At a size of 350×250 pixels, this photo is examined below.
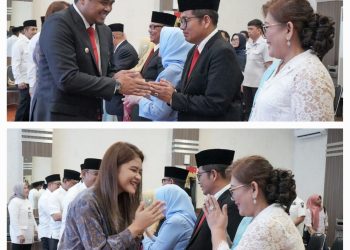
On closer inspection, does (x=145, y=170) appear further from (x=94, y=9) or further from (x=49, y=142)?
(x=94, y=9)

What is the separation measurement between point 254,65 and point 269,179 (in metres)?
3.31

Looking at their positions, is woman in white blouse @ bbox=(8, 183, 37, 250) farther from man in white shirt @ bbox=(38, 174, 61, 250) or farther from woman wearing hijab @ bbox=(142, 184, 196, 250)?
woman wearing hijab @ bbox=(142, 184, 196, 250)

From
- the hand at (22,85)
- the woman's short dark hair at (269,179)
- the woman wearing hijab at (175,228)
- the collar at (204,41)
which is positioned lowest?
the woman wearing hijab at (175,228)

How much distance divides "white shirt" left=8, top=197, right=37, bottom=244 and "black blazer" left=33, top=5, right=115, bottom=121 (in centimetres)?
356

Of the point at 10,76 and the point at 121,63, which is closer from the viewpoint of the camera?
the point at 121,63

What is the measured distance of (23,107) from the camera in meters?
4.48

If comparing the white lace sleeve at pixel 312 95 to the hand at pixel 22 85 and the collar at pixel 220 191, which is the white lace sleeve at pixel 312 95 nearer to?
the collar at pixel 220 191

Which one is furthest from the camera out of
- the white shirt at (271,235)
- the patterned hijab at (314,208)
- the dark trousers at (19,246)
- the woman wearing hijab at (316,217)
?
the patterned hijab at (314,208)

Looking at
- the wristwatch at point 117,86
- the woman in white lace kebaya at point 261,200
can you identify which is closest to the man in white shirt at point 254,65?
the wristwatch at point 117,86

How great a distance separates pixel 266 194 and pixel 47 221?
4071mm

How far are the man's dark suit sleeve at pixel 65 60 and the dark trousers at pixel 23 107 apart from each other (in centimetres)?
196

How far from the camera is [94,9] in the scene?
2.28 meters

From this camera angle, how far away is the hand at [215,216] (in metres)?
2.11
